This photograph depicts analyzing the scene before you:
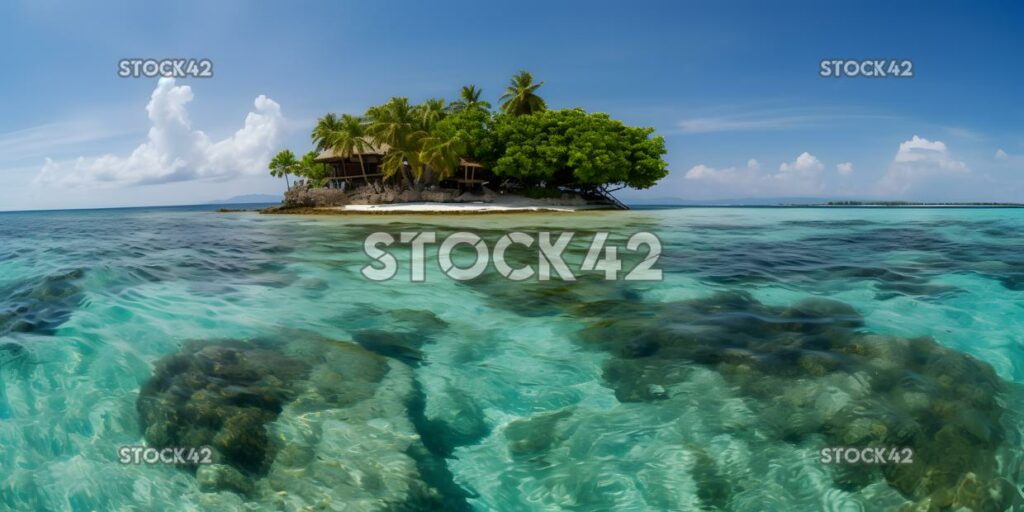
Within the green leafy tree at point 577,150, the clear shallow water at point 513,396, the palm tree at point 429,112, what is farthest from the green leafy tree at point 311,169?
the clear shallow water at point 513,396

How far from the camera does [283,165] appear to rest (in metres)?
69.2

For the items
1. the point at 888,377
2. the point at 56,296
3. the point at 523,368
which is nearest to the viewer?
the point at 888,377

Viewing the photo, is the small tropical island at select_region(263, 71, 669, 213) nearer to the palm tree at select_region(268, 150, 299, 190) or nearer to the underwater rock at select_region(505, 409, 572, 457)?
the palm tree at select_region(268, 150, 299, 190)

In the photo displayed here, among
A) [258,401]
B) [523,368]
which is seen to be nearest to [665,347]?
[523,368]

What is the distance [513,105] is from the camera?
56969 mm

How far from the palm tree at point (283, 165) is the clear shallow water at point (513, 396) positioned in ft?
216

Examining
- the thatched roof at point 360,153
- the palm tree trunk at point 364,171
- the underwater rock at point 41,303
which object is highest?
the thatched roof at point 360,153

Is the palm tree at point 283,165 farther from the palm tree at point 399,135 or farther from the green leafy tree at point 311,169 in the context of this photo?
the palm tree at point 399,135

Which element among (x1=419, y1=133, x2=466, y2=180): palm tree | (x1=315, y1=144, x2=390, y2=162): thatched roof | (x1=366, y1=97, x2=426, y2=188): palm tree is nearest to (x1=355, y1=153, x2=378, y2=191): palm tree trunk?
(x1=315, y1=144, x2=390, y2=162): thatched roof

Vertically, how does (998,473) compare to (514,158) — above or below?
below

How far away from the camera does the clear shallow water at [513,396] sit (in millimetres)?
3500

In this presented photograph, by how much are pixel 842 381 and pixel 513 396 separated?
3260 millimetres

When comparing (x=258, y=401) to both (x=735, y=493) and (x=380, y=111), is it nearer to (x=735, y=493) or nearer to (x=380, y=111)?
(x=735, y=493)

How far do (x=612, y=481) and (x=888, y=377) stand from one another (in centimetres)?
330
